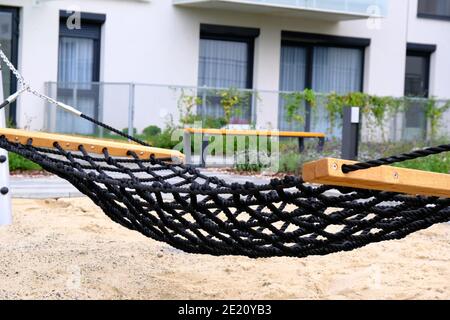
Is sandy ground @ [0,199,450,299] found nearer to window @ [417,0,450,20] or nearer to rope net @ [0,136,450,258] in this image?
rope net @ [0,136,450,258]

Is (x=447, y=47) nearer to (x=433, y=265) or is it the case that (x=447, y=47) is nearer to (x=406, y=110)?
(x=406, y=110)

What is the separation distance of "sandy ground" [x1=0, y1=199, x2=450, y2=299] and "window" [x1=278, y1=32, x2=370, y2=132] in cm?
1305

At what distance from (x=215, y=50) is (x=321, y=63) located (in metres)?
2.58

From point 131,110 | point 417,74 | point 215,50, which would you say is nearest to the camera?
point 131,110

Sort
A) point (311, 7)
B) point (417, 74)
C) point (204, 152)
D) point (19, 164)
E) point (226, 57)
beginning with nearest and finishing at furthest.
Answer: point (19, 164) → point (204, 152) → point (311, 7) → point (226, 57) → point (417, 74)

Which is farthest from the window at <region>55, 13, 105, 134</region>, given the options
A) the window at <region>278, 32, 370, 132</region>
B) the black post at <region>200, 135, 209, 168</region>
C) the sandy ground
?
the sandy ground

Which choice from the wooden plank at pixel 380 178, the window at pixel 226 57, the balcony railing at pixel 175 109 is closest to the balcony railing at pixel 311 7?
the window at pixel 226 57

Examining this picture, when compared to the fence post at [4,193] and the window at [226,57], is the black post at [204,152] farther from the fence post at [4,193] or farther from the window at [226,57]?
the fence post at [4,193]

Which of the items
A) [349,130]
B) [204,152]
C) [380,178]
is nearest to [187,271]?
[380,178]

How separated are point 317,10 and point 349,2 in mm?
776

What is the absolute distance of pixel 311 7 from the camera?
17219 millimetres

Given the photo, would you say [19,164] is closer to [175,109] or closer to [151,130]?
[151,130]

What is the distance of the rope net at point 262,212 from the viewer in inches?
125

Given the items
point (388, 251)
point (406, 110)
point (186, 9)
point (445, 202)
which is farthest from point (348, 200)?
point (186, 9)
